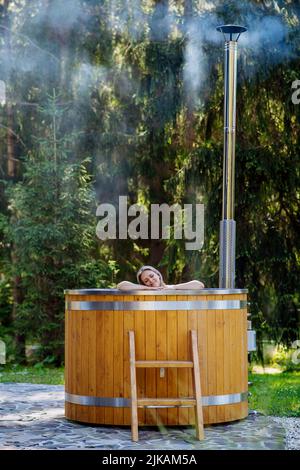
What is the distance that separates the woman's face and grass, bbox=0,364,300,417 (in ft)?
5.39

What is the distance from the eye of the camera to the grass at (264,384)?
26.3ft

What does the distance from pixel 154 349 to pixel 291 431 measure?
1206 millimetres

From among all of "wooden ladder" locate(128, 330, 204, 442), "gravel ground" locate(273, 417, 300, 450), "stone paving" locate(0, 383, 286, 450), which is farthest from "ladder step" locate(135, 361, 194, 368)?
"gravel ground" locate(273, 417, 300, 450)

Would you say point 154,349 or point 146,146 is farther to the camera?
point 146,146

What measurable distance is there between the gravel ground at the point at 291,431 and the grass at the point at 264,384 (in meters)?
0.35

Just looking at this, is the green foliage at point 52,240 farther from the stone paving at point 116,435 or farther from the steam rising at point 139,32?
the stone paving at point 116,435

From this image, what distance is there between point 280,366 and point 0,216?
5.14 metres

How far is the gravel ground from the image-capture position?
5.95 metres

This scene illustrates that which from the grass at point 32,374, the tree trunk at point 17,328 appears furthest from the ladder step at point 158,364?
the tree trunk at point 17,328

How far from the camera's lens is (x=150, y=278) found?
694cm

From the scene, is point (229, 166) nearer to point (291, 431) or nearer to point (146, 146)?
point (291, 431)

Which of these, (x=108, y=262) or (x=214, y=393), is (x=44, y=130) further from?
(x=214, y=393)

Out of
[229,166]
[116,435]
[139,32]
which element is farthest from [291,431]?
[139,32]

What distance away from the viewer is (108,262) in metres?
13.7
